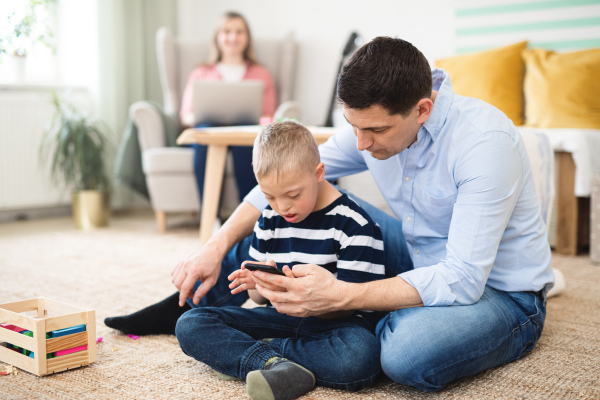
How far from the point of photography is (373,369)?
109 centimetres

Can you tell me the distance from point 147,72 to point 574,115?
8.93ft

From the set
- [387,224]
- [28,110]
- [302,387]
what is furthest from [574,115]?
[28,110]

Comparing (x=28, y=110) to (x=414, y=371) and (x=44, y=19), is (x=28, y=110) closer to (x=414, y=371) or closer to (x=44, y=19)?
(x=44, y=19)

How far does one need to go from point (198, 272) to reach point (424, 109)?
57 cm

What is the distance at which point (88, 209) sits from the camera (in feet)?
10.4

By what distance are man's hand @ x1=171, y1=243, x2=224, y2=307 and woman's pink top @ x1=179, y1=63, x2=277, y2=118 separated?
7.38 feet

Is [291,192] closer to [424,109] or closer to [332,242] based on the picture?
[332,242]

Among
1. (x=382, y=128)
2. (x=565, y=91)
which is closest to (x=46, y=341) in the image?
(x=382, y=128)

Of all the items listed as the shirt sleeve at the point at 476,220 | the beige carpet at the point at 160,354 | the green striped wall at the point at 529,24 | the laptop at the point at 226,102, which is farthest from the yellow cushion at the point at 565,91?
the shirt sleeve at the point at 476,220

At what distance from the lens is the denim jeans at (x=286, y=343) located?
3.55ft

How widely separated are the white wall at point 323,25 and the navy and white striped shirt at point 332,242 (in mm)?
2506

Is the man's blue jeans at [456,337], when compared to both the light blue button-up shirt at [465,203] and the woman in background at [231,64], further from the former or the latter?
the woman in background at [231,64]

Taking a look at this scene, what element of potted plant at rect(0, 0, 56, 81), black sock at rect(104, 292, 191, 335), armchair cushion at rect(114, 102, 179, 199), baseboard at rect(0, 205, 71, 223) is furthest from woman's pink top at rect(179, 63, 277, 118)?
black sock at rect(104, 292, 191, 335)

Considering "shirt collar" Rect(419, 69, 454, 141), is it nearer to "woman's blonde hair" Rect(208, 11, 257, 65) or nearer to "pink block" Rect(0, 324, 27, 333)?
"pink block" Rect(0, 324, 27, 333)
